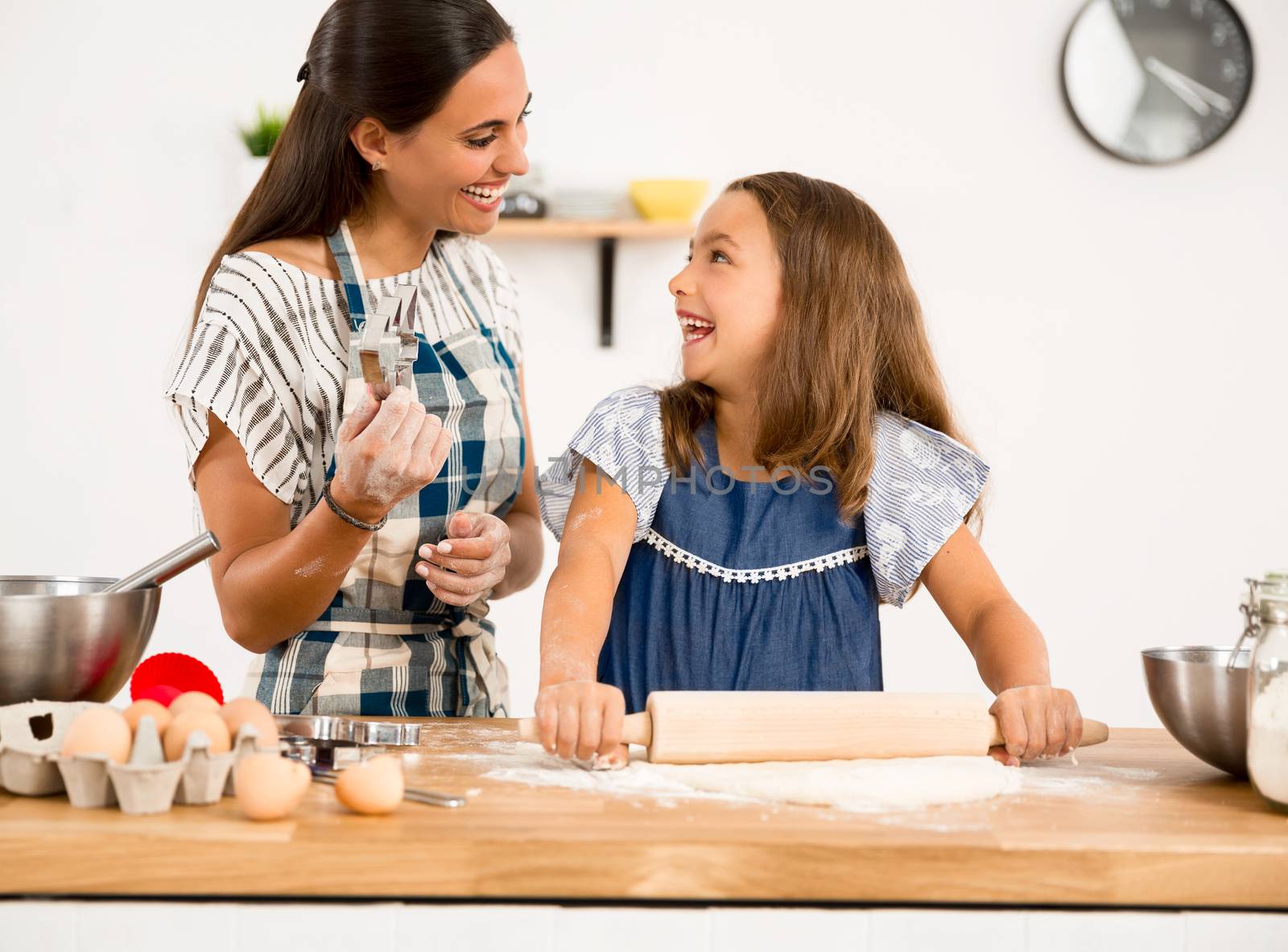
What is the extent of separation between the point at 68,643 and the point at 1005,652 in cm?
82

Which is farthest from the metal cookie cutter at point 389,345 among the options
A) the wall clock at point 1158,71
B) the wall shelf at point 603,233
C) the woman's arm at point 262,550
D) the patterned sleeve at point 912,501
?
the wall clock at point 1158,71

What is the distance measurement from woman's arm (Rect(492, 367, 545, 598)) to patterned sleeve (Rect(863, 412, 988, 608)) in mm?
407

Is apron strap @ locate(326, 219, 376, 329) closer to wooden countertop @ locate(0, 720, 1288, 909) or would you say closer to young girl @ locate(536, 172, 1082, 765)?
young girl @ locate(536, 172, 1082, 765)

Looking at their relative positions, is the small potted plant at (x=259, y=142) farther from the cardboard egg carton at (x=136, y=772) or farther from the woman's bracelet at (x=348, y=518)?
the cardboard egg carton at (x=136, y=772)

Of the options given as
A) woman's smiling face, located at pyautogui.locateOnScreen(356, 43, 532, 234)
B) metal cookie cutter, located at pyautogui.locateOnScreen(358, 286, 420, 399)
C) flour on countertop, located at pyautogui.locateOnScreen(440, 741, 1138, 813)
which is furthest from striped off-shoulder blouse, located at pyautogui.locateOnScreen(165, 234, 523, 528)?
flour on countertop, located at pyautogui.locateOnScreen(440, 741, 1138, 813)

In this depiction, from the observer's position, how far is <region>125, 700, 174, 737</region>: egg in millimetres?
823

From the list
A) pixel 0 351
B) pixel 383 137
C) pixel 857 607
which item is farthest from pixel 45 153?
pixel 857 607

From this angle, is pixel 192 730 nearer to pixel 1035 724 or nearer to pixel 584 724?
pixel 584 724

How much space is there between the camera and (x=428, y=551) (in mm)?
A: 1257

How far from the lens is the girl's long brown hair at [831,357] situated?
4.51 ft

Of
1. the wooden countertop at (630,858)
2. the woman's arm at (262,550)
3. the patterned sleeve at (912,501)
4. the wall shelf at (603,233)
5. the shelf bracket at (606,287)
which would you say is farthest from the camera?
the shelf bracket at (606,287)

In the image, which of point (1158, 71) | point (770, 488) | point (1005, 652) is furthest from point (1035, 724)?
point (1158, 71)

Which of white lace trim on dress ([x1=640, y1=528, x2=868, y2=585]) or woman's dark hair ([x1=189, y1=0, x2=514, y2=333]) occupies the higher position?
woman's dark hair ([x1=189, y1=0, x2=514, y2=333])

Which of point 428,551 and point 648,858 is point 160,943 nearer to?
point 648,858
